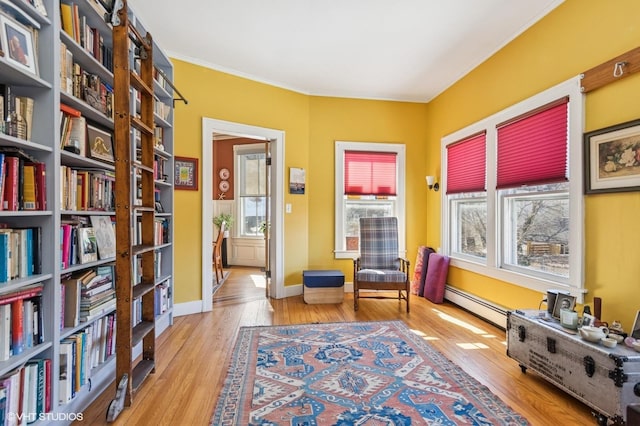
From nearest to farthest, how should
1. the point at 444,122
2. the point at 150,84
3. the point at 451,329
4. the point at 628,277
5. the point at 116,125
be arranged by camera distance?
1. the point at 116,125
2. the point at 628,277
3. the point at 150,84
4. the point at 451,329
5. the point at 444,122

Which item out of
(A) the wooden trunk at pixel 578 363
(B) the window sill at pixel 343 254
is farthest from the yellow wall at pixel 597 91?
(B) the window sill at pixel 343 254

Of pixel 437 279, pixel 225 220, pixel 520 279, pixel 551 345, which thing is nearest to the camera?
pixel 551 345

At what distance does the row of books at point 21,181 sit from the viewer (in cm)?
136

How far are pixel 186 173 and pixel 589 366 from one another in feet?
12.4

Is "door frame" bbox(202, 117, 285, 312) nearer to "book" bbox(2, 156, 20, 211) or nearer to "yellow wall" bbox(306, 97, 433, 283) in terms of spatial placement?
"yellow wall" bbox(306, 97, 433, 283)

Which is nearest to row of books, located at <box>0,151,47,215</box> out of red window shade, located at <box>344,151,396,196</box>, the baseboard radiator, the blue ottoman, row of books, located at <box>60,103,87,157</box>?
row of books, located at <box>60,103,87,157</box>

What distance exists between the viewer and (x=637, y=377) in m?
1.57

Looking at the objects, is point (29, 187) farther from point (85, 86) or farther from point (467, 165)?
point (467, 165)

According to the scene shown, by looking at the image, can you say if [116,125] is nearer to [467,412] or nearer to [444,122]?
[467,412]

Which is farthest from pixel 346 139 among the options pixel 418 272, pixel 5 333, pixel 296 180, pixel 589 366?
pixel 5 333

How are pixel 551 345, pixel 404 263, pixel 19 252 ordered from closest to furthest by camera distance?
pixel 19 252 → pixel 551 345 → pixel 404 263

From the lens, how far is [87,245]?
188 cm

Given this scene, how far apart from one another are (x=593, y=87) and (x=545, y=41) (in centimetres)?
72

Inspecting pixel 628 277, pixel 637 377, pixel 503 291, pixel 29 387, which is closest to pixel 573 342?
pixel 637 377
